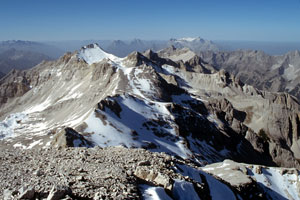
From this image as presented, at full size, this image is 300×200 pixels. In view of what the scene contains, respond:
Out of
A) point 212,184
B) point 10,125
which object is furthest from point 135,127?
point 10,125

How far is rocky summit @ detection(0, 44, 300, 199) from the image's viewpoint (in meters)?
18.1

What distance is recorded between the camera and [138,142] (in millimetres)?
65062

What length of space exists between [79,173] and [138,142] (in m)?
46.5

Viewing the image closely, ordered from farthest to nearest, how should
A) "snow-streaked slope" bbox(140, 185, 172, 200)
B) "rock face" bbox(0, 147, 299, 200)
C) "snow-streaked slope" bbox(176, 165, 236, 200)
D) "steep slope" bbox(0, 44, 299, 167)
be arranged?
"steep slope" bbox(0, 44, 299, 167) < "snow-streaked slope" bbox(176, 165, 236, 200) < "snow-streaked slope" bbox(140, 185, 172, 200) < "rock face" bbox(0, 147, 299, 200)

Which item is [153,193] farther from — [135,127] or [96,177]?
[135,127]

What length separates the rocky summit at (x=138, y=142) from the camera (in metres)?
18.1

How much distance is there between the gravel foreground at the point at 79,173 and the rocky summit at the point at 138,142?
0.07m

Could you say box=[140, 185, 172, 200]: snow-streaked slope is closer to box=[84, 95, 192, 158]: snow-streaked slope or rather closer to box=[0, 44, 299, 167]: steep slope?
box=[84, 95, 192, 158]: snow-streaked slope

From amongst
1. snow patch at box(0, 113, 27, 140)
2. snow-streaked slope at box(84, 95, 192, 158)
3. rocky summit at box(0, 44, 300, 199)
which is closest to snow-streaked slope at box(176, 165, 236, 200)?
rocky summit at box(0, 44, 300, 199)

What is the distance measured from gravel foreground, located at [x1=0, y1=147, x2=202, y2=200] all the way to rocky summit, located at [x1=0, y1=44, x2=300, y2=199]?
0.07m

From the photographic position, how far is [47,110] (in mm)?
119438

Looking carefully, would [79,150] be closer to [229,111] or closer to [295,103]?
[229,111]

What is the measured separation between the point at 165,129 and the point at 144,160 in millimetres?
56584

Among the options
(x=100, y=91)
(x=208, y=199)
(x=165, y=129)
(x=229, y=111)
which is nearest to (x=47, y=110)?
(x=100, y=91)
